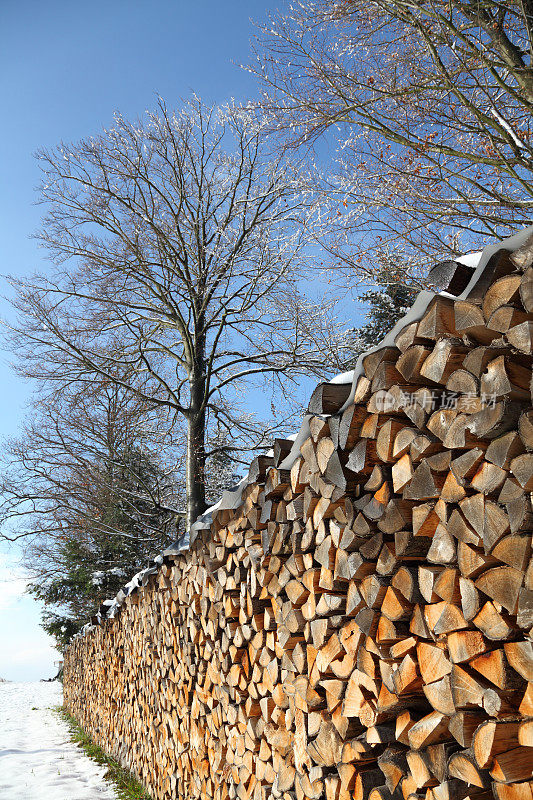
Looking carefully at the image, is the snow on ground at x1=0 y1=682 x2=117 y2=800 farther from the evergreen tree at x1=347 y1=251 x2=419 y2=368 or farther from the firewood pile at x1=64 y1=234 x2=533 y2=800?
the evergreen tree at x1=347 y1=251 x2=419 y2=368

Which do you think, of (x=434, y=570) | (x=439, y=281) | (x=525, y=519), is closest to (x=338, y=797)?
(x=434, y=570)

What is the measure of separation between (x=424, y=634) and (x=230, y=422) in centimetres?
932

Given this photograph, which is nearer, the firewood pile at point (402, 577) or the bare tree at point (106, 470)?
the firewood pile at point (402, 577)

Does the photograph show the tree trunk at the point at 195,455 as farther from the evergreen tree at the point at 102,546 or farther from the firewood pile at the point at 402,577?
the firewood pile at the point at 402,577

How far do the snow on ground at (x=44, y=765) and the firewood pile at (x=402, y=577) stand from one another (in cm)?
360

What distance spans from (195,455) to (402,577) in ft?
25.9

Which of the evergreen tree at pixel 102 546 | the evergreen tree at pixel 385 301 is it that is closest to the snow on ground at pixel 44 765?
the evergreen tree at pixel 102 546

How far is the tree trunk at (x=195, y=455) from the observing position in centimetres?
938

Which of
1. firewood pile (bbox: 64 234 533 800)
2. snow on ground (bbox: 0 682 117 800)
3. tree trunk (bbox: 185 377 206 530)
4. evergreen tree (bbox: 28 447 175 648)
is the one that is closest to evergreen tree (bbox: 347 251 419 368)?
firewood pile (bbox: 64 234 533 800)

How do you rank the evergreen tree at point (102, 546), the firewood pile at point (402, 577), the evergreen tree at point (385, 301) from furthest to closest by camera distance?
the evergreen tree at point (102, 546)
the evergreen tree at point (385, 301)
the firewood pile at point (402, 577)

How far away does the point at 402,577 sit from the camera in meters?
1.89

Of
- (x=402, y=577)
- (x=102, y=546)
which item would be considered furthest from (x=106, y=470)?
(x=402, y=577)

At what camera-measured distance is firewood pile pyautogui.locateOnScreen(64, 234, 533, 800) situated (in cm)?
152

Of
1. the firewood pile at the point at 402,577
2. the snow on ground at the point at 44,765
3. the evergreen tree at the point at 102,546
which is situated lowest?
the snow on ground at the point at 44,765
